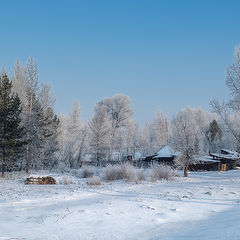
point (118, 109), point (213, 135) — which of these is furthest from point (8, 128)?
point (213, 135)

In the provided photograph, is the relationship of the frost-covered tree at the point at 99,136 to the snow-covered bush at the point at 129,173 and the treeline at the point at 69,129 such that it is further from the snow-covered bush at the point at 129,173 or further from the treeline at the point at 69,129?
the snow-covered bush at the point at 129,173

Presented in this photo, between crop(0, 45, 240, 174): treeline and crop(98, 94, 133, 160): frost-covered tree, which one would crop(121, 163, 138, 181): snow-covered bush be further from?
crop(98, 94, 133, 160): frost-covered tree

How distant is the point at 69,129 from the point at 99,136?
21.4 feet

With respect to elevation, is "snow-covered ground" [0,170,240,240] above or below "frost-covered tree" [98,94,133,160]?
below

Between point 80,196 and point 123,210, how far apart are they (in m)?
3.55

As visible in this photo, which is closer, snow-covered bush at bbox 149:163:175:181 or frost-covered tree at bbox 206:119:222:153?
snow-covered bush at bbox 149:163:175:181

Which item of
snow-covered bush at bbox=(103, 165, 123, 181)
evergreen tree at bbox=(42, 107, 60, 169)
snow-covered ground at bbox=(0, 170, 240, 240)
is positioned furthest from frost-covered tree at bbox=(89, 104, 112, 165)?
snow-covered ground at bbox=(0, 170, 240, 240)

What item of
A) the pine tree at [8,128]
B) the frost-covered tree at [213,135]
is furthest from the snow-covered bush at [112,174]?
the frost-covered tree at [213,135]

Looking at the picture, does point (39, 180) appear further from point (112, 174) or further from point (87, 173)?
point (87, 173)

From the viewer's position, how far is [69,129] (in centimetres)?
4628

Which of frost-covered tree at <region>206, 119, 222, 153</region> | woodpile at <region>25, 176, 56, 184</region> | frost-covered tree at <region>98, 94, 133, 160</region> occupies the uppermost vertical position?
frost-covered tree at <region>98, 94, 133, 160</region>

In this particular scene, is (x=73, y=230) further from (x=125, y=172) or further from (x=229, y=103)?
(x=229, y=103)

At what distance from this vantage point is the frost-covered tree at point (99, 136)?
4284 cm

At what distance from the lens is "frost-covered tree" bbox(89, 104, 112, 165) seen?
42.8m
